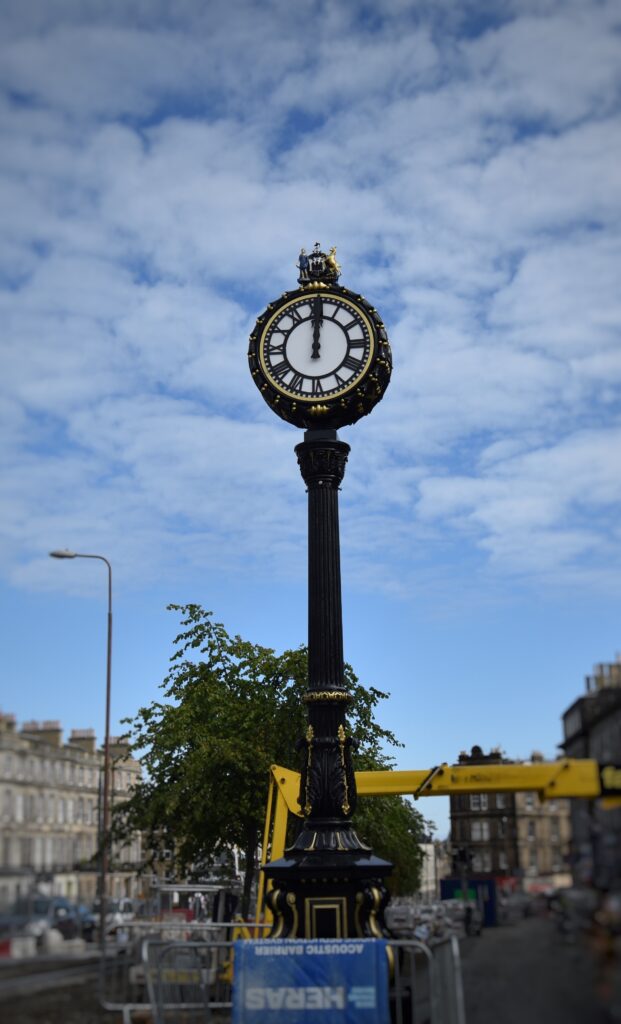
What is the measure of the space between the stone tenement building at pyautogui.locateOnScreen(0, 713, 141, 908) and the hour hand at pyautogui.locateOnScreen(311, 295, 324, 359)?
25.6 feet

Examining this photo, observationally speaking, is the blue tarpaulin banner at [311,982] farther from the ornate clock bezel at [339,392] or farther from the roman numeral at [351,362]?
the roman numeral at [351,362]

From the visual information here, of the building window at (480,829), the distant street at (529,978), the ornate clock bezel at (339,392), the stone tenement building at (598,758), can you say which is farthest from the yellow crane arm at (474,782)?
the ornate clock bezel at (339,392)

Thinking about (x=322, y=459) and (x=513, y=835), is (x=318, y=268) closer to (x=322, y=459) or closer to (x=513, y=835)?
(x=322, y=459)

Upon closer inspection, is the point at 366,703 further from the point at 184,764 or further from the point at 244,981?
the point at 244,981

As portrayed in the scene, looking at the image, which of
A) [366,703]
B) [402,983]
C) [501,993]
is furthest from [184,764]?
[501,993]

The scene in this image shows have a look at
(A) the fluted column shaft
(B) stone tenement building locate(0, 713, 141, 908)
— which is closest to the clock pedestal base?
(A) the fluted column shaft

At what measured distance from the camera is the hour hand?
19389 mm

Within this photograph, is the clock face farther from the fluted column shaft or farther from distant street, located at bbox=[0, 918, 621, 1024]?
distant street, located at bbox=[0, 918, 621, 1024]

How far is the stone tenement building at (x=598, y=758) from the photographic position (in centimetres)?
990

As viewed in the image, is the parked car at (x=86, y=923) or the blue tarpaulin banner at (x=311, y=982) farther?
the blue tarpaulin banner at (x=311, y=982)

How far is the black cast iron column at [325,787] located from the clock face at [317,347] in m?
0.82

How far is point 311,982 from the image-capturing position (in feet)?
43.7

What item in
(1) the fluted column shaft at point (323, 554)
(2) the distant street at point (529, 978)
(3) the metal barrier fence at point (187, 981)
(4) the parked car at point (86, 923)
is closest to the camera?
(2) the distant street at point (529, 978)

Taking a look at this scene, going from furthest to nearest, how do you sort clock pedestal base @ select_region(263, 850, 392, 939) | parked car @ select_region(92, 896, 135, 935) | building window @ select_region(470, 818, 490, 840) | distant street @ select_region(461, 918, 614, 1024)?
clock pedestal base @ select_region(263, 850, 392, 939), building window @ select_region(470, 818, 490, 840), parked car @ select_region(92, 896, 135, 935), distant street @ select_region(461, 918, 614, 1024)
